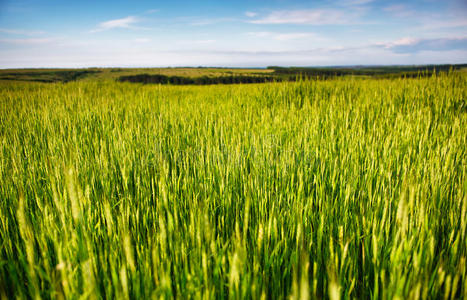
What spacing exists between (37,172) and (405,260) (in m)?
1.84

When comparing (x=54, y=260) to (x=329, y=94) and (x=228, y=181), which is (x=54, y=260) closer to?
(x=228, y=181)

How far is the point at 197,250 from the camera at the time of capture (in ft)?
2.20

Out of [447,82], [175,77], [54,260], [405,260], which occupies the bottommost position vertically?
[54,260]

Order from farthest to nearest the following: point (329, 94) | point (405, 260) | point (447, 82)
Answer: point (329, 94), point (447, 82), point (405, 260)

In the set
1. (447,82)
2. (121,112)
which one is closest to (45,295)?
(121,112)

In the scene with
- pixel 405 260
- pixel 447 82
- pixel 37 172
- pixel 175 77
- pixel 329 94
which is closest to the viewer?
pixel 405 260

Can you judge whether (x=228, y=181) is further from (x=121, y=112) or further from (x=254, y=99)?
(x=254, y=99)

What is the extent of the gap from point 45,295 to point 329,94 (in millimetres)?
4151

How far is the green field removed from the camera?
0.59 m

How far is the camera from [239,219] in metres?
1.04

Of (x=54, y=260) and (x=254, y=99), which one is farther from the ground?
(x=254, y=99)

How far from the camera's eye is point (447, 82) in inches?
145

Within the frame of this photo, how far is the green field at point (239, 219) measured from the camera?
594mm

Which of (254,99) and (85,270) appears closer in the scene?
(85,270)
